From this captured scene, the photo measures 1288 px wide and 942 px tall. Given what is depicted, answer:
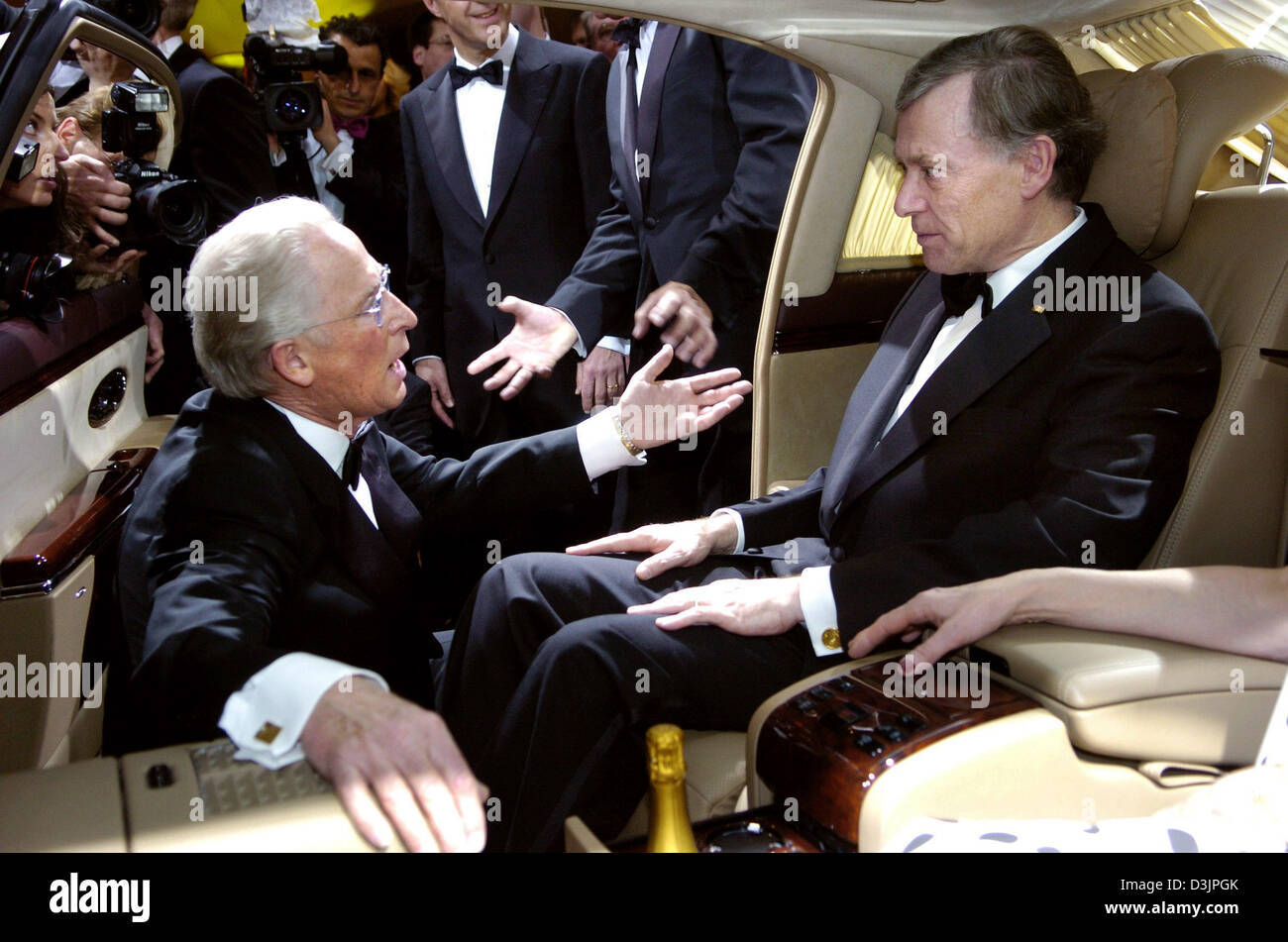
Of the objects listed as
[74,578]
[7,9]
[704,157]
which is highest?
[7,9]

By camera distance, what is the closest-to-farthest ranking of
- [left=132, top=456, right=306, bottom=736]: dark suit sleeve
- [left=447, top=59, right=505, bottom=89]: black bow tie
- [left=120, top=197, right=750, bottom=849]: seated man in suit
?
[left=120, top=197, right=750, bottom=849]: seated man in suit, [left=132, top=456, right=306, bottom=736]: dark suit sleeve, [left=447, top=59, right=505, bottom=89]: black bow tie

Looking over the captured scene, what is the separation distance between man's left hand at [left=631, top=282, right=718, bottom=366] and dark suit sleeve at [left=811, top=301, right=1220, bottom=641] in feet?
3.07

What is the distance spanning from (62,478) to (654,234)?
1.34 m

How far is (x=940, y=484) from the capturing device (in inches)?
66.0

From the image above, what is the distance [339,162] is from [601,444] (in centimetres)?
142

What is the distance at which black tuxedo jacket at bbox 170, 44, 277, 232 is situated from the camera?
2639 mm

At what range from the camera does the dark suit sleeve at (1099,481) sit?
153 centimetres

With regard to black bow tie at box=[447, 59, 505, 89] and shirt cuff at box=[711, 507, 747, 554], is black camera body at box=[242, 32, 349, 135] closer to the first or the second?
black bow tie at box=[447, 59, 505, 89]

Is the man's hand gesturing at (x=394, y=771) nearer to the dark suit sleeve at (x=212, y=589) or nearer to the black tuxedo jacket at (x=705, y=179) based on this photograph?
the dark suit sleeve at (x=212, y=589)

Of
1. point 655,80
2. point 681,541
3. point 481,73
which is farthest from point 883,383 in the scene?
point 481,73

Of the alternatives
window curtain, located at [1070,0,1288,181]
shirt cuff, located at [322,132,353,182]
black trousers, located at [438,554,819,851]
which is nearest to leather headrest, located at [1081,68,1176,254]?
window curtain, located at [1070,0,1288,181]

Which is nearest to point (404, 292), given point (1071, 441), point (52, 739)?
point (52, 739)
